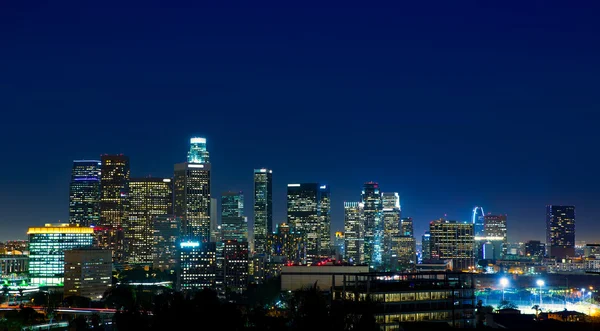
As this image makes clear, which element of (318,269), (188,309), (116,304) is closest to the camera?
(188,309)

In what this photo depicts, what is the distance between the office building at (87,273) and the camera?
181125 mm

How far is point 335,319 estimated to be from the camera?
118 ft

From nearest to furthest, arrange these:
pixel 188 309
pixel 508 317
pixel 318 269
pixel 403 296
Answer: pixel 188 309 → pixel 403 296 → pixel 508 317 → pixel 318 269

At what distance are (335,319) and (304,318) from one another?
1415mm

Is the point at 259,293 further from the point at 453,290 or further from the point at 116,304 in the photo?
the point at 453,290

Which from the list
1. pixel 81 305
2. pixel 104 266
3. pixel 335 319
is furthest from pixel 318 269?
pixel 335 319

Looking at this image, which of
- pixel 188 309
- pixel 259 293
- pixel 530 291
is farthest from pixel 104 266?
pixel 188 309

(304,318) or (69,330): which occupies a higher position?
(304,318)

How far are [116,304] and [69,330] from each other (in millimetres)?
44367

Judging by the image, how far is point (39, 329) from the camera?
101125mm

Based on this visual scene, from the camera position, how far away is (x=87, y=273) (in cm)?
18375

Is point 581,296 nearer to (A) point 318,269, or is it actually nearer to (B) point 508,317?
(A) point 318,269

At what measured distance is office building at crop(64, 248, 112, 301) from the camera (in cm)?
18112

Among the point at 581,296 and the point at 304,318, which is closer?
the point at 304,318
